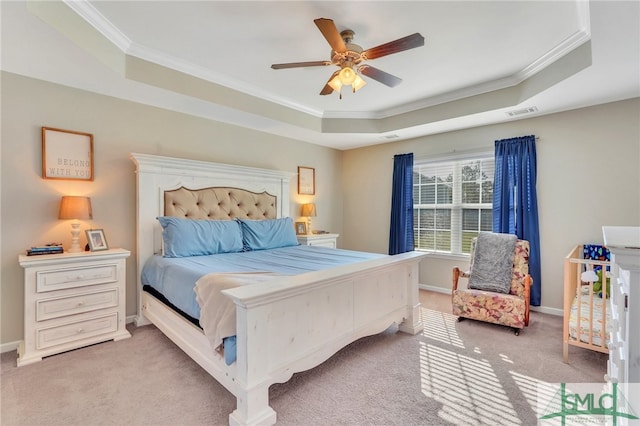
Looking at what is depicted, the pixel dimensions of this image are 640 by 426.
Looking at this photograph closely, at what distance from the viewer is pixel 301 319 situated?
185 cm

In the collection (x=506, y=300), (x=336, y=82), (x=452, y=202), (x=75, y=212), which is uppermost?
(x=336, y=82)

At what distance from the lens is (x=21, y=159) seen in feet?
8.29

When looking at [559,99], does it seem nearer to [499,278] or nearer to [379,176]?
[499,278]

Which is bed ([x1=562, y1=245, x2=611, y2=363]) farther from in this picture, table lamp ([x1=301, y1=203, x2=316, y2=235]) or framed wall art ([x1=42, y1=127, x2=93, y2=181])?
framed wall art ([x1=42, y1=127, x2=93, y2=181])

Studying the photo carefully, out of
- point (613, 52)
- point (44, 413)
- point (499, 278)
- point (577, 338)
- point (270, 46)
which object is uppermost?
point (270, 46)

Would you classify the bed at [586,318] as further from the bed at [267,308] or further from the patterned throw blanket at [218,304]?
the patterned throw blanket at [218,304]

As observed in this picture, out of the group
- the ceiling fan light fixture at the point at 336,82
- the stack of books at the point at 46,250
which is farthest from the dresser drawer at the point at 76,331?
the ceiling fan light fixture at the point at 336,82

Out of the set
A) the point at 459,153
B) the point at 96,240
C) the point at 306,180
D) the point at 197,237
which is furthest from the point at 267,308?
the point at 459,153

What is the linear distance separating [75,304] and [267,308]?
191cm

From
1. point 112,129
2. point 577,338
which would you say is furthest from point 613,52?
point 112,129

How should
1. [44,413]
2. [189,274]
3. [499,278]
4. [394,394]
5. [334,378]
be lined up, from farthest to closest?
[499,278] < [189,274] < [334,378] < [394,394] < [44,413]

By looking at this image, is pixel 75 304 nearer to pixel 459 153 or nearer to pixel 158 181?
pixel 158 181

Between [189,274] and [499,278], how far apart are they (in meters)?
3.02

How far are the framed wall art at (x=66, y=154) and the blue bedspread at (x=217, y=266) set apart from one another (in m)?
1.04
